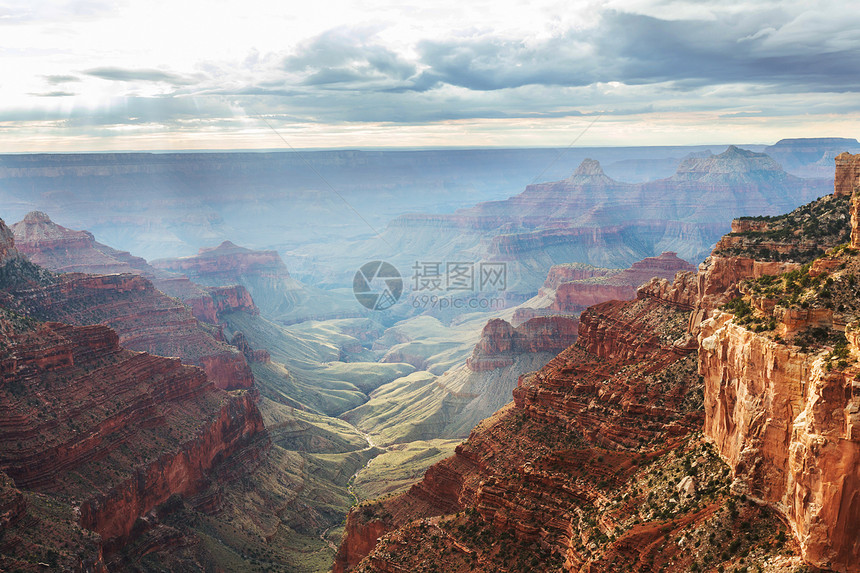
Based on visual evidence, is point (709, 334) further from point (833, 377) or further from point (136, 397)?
point (136, 397)

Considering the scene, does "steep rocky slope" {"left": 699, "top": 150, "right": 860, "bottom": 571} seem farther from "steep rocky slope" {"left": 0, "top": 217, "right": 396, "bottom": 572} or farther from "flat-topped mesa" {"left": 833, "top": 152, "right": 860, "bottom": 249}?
"steep rocky slope" {"left": 0, "top": 217, "right": 396, "bottom": 572}

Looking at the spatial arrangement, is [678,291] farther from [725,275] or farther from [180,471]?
[180,471]

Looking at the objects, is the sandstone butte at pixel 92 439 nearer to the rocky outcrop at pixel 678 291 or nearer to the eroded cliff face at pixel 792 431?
the eroded cliff face at pixel 792 431

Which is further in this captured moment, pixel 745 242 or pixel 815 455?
pixel 745 242

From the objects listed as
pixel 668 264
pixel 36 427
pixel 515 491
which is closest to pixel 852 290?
pixel 515 491

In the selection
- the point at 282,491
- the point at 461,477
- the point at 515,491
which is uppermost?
the point at 515,491

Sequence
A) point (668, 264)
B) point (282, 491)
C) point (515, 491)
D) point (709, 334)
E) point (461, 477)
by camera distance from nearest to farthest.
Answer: point (709, 334), point (515, 491), point (461, 477), point (282, 491), point (668, 264)

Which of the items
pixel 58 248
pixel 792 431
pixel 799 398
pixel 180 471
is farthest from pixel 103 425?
pixel 58 248
